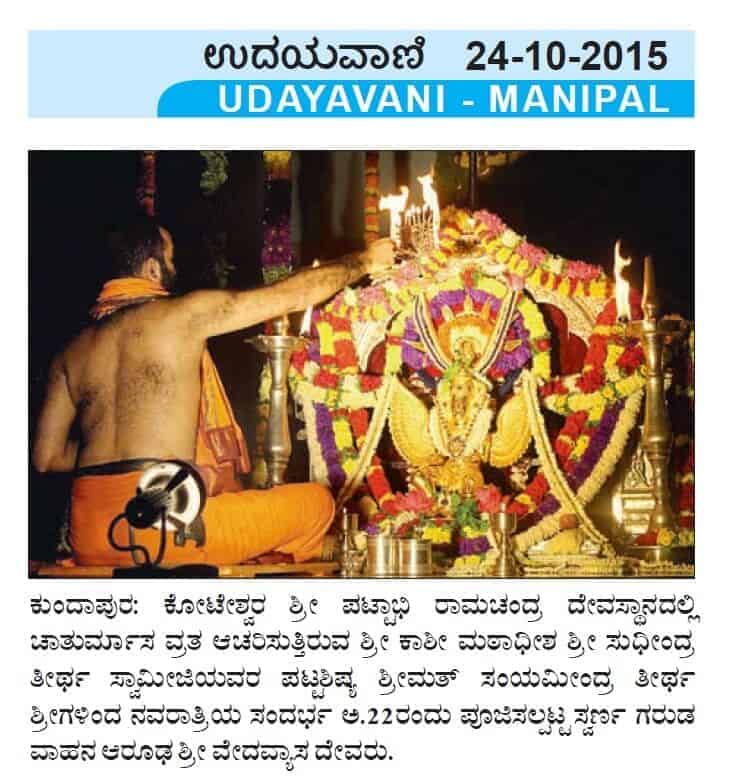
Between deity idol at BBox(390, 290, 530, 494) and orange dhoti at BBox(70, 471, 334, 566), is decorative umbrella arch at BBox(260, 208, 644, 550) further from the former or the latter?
orange dhoti at BBox(70, 471, 334, 566)

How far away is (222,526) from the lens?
458 inches

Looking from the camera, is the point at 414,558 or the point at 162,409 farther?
the point at 162,409

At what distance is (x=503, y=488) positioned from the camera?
11.9m

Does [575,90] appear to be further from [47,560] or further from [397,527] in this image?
[47,560]

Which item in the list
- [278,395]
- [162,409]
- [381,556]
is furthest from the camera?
[278,395]

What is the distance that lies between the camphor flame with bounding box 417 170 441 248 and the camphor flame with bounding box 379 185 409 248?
4.7 inches

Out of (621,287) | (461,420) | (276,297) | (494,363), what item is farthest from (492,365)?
(276,297)

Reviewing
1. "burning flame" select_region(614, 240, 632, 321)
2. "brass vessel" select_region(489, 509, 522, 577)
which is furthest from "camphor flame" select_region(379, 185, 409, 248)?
"brass vessel" select_region(489, 509, 522, 577)

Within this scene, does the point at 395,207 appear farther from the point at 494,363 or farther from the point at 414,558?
the point at 414,558

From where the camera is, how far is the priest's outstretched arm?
11.9 meters

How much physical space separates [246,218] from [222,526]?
201cm

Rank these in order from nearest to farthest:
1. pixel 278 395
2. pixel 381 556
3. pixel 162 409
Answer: pixel 381 556
pixel 162 409
pixel 278 395
